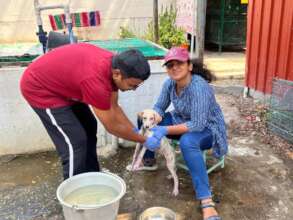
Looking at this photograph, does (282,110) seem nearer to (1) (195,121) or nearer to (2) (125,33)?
(1) (195,121)

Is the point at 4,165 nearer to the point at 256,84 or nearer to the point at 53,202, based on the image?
the point at 53,202

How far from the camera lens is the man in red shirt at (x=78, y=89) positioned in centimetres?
213

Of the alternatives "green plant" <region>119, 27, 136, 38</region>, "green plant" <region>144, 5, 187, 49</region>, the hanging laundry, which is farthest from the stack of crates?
"green plant" <region>119, 27, 136, 38</region>

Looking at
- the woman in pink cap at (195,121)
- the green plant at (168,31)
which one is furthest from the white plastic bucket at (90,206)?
the green plant at (168,31)

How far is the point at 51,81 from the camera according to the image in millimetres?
2369

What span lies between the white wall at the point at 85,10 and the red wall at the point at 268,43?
12.4ft

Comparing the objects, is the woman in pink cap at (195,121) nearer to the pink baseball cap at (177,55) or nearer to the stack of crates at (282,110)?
the pink baseball cap at (177,55)

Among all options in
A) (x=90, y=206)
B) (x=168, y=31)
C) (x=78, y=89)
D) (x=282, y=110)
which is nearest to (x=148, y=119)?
(x=78, y=89)

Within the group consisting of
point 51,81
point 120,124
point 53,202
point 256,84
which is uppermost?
point 51,81

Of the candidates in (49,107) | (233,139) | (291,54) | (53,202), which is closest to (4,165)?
(53,202)

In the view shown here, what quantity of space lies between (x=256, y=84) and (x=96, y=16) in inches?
103

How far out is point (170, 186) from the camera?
3.21m

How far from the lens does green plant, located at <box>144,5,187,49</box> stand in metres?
7.98

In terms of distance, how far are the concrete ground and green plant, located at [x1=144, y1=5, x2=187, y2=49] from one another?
444cm
